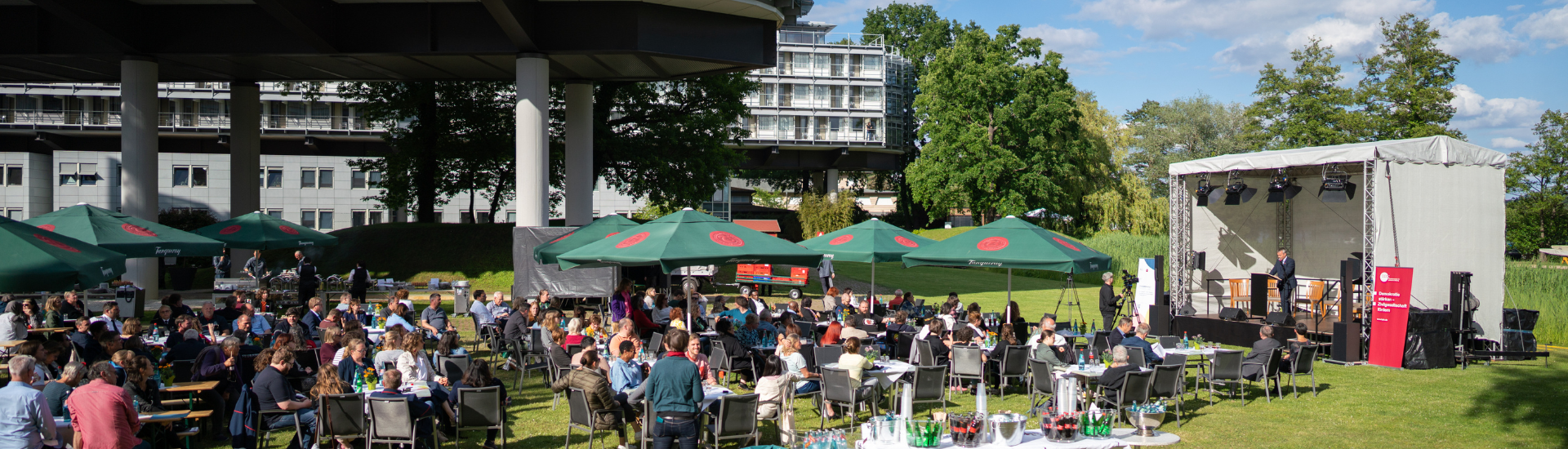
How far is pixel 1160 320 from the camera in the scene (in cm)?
1770

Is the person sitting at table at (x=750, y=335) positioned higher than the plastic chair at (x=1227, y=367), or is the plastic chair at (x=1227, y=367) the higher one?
the person sitting at table at (x=750, y=335)

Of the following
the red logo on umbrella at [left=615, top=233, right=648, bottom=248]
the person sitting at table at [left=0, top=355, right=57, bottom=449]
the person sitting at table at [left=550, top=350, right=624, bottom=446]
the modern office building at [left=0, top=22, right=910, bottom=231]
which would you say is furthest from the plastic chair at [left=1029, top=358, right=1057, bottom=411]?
the modern office building at [left=0, top=22, right=910, bottom=231]

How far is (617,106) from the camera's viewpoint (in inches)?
1309

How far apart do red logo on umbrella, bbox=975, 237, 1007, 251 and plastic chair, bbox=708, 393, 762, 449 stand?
23.3 ft

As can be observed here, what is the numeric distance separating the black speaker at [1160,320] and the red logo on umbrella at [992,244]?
5.07 meters

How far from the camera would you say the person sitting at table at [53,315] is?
538 inches

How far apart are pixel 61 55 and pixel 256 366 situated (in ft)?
59.3

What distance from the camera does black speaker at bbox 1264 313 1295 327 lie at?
16.3m

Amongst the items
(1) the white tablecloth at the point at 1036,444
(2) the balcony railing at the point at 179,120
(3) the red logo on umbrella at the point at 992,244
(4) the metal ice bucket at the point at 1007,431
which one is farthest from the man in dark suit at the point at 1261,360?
(2) the balcony railing at the point at 179,120

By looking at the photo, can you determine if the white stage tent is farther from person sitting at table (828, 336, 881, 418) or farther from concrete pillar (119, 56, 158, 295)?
concrete pillar (119, 56, 158, 295)

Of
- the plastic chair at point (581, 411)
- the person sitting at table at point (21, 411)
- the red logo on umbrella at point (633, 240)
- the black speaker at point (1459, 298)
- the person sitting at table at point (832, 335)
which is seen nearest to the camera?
the person sitting at table at point (21, 411)

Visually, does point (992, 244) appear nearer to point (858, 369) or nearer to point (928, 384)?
point (928, 384)

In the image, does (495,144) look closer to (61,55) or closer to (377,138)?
(61,55)

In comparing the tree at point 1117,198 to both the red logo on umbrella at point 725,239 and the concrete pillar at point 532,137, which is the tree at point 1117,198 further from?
the red logo on umbrella at point 725,239
